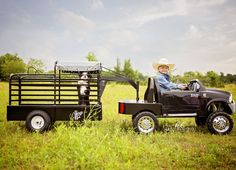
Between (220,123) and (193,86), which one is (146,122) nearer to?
(193,86)

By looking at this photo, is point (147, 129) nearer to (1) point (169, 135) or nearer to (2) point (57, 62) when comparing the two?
(1) point (169, 135)

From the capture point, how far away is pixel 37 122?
820cm

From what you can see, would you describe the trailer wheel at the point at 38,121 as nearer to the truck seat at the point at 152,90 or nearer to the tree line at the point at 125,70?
the truck seat at the point at 152,90

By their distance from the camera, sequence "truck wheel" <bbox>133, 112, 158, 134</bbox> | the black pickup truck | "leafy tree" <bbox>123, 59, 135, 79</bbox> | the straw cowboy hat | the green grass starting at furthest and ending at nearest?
1. "leafy tree" <bbox>123, 59, 135, 79</bbox>
2. the straw cowboy hat
3. the black pickup truck
4. "truck wheel" <bbox>133, 112, 158, 134</bbox>
5. the green grass

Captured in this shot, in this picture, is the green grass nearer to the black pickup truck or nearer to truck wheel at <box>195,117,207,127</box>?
the black pickup truck

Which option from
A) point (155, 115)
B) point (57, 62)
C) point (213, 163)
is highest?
point (57, 62)

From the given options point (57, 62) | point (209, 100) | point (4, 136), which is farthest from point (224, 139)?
point (4, 136)

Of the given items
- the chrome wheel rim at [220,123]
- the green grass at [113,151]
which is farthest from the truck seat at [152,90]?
the chrome wheel rim at [220,123]

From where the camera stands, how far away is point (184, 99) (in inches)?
330

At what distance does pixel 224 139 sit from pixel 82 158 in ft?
12.7

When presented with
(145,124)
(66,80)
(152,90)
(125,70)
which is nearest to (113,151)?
(145,124)

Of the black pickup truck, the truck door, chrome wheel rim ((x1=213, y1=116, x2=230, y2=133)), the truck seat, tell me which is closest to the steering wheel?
the black pickup truck

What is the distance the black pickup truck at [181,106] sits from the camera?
8203 mm

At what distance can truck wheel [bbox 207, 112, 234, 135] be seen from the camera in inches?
324
